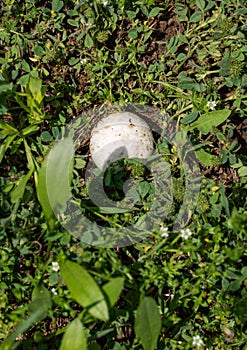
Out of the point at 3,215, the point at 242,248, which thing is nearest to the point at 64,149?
the point at 3,215

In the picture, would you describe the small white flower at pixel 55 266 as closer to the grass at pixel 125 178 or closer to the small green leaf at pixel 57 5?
the grass at pixel 125 178

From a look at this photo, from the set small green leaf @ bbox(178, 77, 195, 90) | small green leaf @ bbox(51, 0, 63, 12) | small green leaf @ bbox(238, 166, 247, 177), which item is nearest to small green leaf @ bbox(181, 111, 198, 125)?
small green leaf @ bbox(178, 77, 195, 90)

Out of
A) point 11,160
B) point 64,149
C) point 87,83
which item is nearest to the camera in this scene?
point 64,149

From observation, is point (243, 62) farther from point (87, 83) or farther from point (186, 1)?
point (87, 83)

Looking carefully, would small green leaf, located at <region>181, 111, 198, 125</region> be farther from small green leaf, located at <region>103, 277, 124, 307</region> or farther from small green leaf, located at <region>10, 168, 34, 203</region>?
small green leaf, located at <region>103, 277, 124, 307</region>

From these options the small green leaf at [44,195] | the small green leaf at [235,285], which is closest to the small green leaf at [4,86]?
the small green leaf at [44,195]

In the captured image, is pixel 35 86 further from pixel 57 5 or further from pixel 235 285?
pixel 235 285

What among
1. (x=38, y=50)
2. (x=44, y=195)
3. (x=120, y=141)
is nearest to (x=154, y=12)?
(x=38, y=50)
